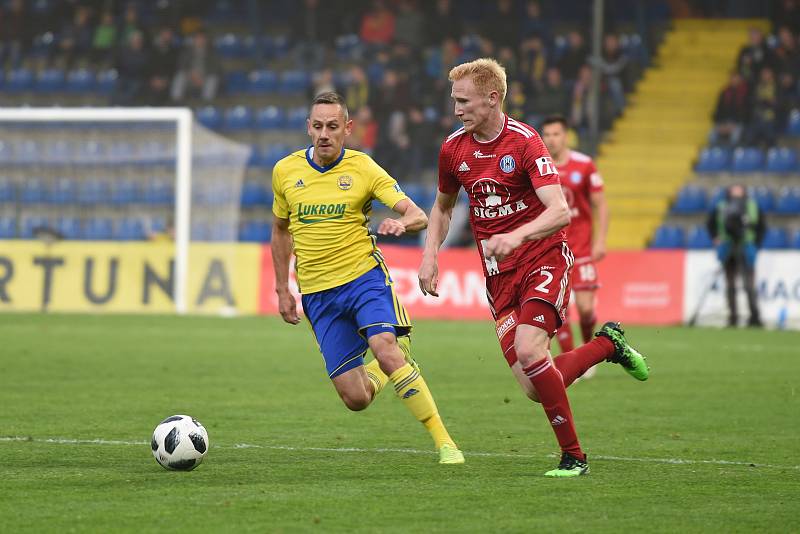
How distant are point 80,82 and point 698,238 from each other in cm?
1266

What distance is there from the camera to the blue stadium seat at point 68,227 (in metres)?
21.3

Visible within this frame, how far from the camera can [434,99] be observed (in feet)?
86.2

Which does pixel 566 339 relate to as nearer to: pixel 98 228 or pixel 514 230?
pixel 514 230

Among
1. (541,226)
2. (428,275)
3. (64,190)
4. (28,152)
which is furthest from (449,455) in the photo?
(28,152)

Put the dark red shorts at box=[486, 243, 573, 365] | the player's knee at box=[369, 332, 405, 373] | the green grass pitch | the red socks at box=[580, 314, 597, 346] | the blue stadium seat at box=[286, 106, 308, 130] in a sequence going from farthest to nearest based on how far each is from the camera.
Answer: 1. the blue stadium seat at box=[286, 106, 308, 130]
2. the red socks at box=[580, 314, 597, 346]
3. the player's knee at box=[369, 332, 405, 373]
4. the dark red shorts at box=[486, 243, 573, 365]
5. the green grass pitch

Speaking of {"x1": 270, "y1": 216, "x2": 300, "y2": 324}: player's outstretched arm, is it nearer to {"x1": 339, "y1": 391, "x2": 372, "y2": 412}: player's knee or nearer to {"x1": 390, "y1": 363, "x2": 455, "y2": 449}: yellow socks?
{"x1": 339, "y1": 391, "x2": 372, "y2": 412}: player's knee

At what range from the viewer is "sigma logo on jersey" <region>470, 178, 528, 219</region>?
7099 mm

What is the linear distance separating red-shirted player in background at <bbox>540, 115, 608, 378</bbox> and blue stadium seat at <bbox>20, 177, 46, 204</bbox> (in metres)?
11.5

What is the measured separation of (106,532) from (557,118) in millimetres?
7532

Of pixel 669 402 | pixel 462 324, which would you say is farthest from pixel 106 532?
pixel 462 324

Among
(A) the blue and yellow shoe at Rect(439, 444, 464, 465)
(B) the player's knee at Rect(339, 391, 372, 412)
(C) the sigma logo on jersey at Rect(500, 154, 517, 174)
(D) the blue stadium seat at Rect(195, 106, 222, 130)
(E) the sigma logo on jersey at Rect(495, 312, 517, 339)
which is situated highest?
(C) the sigma logo on jersey at Rect(500, 154, 517, 174)

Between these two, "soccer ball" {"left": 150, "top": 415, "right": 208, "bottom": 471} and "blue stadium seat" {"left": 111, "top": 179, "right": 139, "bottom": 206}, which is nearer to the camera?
"soccer ball" {"left": 150, "top": 415, "right": 208, "bottom": 471}

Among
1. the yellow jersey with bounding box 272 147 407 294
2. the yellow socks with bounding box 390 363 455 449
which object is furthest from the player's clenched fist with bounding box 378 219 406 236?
the yellow socks with bounding box 390 363 455 449

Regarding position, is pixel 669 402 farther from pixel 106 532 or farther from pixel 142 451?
pixel 106 532
